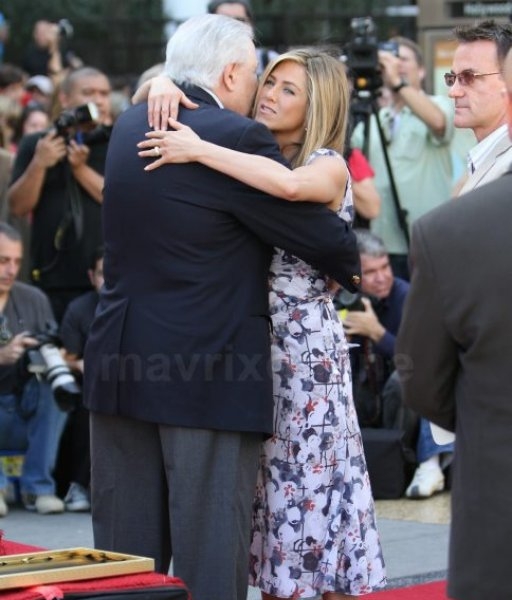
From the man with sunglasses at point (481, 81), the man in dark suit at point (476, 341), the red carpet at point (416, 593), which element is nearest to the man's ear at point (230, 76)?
the man with sunglasses at point (481, 81)

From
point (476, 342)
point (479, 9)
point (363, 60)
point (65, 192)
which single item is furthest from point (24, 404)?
point (479, 9)

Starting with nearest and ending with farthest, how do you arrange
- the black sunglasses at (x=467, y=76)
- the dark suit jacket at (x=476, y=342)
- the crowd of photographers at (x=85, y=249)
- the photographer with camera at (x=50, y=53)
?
1. the dark suit jacket at (x=476, y=342)
2. the black sunglasses at (x=467, y=76)
3. the crowd of photographers at (x=85, y=249)
4. the photographer with camera at (x=50, y=53)

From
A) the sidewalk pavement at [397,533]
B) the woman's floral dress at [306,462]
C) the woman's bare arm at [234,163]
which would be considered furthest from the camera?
the sidewalk pavement at [397,533]

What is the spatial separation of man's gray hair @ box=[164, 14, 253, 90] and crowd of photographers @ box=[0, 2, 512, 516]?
2.94 m

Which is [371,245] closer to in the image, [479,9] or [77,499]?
[77,499]

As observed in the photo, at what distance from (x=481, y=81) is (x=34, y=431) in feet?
11.4

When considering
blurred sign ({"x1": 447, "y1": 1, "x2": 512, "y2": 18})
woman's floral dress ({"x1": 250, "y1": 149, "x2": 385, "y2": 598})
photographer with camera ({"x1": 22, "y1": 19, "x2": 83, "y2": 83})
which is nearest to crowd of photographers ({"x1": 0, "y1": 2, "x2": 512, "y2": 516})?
blurred sign ({"x1": 447, "y1": 1, "x2": 512, "y2": 18})

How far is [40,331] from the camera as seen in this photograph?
716 centimetres

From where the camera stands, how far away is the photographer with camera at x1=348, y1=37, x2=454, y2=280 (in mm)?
8164

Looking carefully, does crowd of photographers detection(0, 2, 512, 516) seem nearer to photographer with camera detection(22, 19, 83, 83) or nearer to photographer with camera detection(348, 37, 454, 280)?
photographer with camera detection(348, 37, 454, 280)

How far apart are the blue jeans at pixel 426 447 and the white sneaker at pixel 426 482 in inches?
2.0

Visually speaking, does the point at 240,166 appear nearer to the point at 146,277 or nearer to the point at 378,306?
the point at 146,277

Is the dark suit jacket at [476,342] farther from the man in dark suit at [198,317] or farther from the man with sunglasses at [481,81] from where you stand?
the man with sunglasses at [481,81]

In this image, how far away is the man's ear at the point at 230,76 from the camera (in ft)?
13.6
